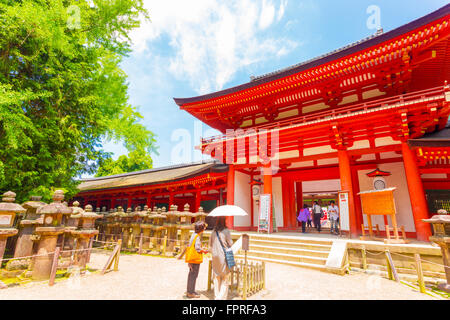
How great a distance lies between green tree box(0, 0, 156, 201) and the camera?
6988mm

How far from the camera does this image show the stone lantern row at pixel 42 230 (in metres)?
5.18

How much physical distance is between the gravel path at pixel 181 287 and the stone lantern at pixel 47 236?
0.50m

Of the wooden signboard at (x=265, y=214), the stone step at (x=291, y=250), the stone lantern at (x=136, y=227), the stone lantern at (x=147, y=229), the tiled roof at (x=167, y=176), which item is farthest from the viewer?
the tiled roof at (x=167, y=176)

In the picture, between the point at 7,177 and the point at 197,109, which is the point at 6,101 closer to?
the point at 7,177

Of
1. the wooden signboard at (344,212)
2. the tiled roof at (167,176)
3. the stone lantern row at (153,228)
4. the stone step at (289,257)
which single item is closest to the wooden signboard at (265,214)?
the stone step at (289,257)

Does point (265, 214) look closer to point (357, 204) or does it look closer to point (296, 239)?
point (296, 239)

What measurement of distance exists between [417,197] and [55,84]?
14422 millimetres

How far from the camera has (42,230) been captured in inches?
210

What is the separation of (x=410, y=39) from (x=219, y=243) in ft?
31.5

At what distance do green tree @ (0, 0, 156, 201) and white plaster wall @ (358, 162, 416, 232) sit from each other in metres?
13.7

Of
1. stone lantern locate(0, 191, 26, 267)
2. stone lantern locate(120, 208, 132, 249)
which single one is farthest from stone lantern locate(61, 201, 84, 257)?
stone lantern locate(120, 208, 132, 249)

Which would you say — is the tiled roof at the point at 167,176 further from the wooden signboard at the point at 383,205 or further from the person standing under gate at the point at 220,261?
the person standing under gate at the point at 220,261
